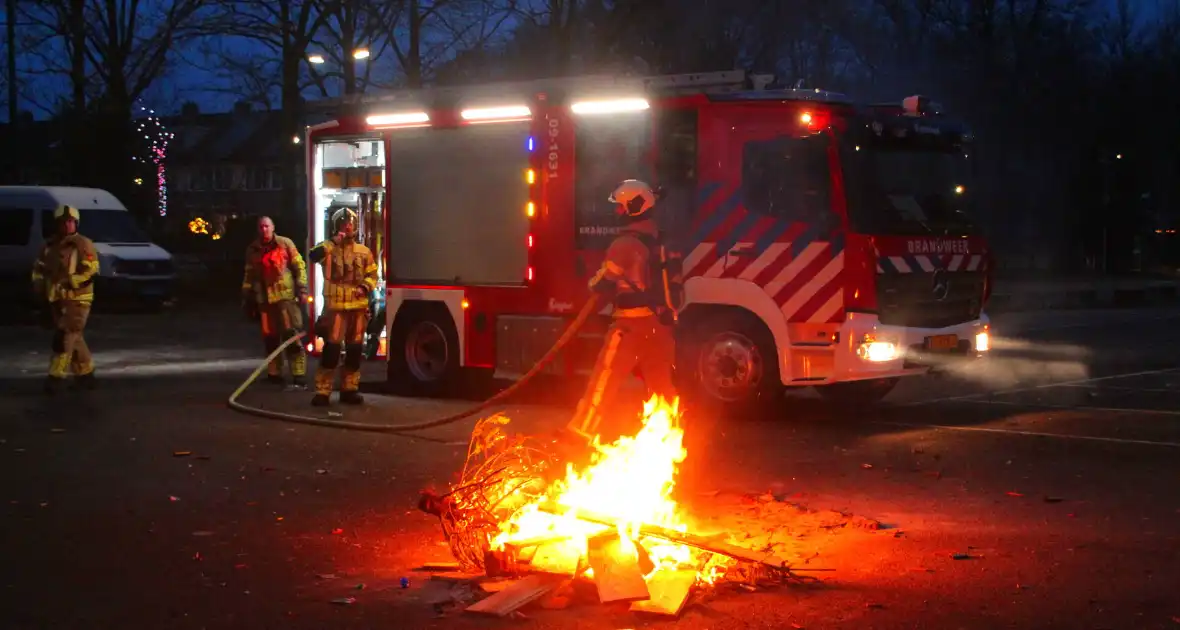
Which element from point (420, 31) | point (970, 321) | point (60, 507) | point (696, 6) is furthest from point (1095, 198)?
point (60, 507)

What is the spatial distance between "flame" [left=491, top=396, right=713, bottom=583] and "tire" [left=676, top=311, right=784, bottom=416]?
5028mm

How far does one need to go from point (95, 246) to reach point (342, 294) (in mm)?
16690

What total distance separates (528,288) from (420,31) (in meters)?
21.2

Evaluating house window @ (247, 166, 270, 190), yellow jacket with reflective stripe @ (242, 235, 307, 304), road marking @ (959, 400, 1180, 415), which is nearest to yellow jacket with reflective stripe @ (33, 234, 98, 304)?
yellow jacket with reflective stripe @ (242, 235, 307, 304)

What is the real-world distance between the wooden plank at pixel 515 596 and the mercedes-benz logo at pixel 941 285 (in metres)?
7.28

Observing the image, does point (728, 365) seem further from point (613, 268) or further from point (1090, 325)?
point (1090, 325)

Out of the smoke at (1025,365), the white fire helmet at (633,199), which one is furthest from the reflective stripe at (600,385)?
the smoke at (1025,365)

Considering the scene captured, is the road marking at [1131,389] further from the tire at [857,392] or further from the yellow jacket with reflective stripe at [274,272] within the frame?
the yellow jacket with reflective stripe at [274,272]

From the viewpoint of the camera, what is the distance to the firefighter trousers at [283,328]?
1516cm

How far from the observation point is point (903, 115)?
41.7 ft

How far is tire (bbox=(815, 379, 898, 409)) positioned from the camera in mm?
13914

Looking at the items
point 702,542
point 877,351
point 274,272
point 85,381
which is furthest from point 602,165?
point 702,542

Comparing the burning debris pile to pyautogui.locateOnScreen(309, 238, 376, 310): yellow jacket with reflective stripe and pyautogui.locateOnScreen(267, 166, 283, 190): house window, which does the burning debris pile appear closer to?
pyautogui.locateOnScreen(309, 238, 376, 310): yellow jacket with reflective stripe

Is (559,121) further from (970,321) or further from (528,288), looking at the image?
(970,321)
